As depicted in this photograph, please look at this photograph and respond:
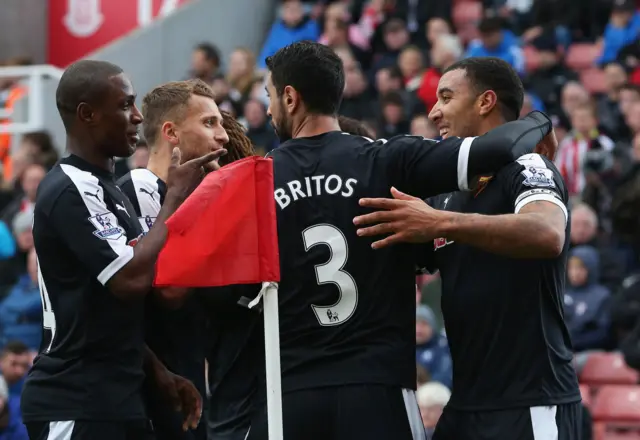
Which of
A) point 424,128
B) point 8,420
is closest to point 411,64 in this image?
point 424,128

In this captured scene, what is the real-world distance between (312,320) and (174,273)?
2.00ft

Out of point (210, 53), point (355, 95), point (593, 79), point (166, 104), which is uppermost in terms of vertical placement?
point (210, 53)

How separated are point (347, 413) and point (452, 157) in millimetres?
1080

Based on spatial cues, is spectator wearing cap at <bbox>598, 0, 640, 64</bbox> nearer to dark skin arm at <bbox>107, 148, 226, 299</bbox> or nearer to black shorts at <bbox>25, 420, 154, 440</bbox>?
dark skin arm at <bbox>107, 148, 226, 299</bbox>

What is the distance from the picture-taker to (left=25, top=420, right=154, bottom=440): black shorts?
17.2 feet

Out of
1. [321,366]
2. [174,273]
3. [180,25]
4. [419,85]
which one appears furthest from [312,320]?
[180,25]

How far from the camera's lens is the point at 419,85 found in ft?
45.5

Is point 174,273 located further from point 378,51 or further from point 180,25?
point 180,25

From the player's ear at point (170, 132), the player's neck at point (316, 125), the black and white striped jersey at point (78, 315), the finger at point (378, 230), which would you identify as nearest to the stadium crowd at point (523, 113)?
the player's ear at point (170, 132)

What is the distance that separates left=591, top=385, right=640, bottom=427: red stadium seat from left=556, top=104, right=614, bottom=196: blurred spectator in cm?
258

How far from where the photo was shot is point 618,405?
382 inches

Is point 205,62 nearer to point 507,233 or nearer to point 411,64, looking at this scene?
point 411,64

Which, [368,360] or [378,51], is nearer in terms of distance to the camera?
[368,360]

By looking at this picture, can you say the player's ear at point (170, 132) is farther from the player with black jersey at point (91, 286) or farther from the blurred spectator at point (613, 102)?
the blurred spectator at point (613, 102)
